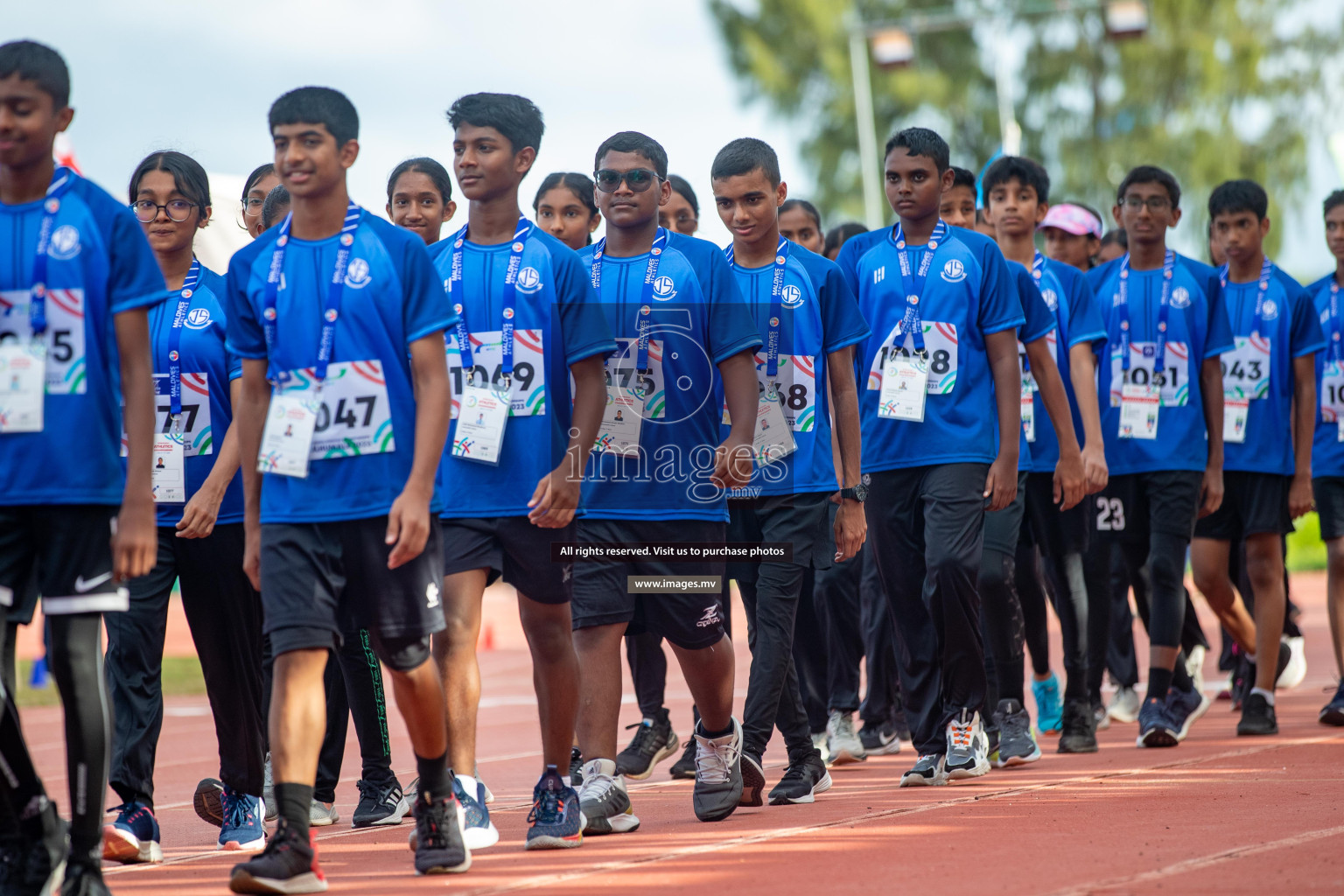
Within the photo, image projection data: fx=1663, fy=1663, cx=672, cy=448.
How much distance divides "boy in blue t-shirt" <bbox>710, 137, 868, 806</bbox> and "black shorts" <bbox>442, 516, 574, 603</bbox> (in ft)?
3.52

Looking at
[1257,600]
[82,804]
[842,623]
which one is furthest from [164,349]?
[1257,600]

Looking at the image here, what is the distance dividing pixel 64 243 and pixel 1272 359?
262 inches

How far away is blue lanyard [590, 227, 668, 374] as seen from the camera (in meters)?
6.09

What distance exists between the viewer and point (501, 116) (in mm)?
5781

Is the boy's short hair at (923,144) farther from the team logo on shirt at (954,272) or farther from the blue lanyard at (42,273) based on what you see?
the blue lanyard at (42,273)

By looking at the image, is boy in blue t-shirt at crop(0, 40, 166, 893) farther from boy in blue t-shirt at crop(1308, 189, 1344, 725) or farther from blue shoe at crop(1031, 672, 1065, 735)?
boy in blue t-shirt at crop(1308, 189, 1344, 725)

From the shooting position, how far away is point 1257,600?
890 cm

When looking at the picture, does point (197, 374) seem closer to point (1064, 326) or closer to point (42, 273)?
point (42, 273)

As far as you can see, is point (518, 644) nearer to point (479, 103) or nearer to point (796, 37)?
point (479, 103)

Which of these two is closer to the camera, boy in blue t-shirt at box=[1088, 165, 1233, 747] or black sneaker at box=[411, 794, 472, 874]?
black sneaker at box=[411, 794, 472, 874]

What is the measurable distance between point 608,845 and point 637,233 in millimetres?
2215

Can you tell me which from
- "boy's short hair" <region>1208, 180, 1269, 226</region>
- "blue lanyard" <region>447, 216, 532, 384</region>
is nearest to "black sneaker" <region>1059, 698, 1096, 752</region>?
"boy's short hair" <region>1208, 180, 1269, 226</region>

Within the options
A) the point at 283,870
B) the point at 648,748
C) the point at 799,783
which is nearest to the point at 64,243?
the point at 283,870

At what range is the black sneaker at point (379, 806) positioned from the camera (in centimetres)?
655
